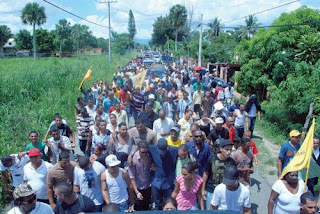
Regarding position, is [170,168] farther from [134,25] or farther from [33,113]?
[134,25]

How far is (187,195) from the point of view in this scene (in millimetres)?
4012

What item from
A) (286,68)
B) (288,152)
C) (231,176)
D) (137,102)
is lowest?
(288,152)

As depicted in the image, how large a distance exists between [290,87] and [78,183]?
7739mm

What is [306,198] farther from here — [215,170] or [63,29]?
[63,29]

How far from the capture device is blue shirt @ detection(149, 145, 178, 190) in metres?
4.57

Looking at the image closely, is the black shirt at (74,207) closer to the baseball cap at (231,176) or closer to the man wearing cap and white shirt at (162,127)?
the baseball cap at (231,176)

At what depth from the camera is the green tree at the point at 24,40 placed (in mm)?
59375

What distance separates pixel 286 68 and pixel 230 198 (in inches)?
373

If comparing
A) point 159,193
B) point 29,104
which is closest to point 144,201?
point 159,193

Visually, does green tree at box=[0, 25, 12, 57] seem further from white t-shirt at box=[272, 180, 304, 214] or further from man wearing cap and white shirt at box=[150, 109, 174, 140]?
white t-shirt at box=[272, 180, 304, 214]

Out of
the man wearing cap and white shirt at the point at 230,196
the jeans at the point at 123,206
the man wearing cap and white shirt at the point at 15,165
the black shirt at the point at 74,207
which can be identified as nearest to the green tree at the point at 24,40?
the man wearing cap and white shirt at the point at 15,165

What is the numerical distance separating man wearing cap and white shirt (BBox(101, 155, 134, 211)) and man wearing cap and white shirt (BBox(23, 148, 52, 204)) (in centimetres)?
95

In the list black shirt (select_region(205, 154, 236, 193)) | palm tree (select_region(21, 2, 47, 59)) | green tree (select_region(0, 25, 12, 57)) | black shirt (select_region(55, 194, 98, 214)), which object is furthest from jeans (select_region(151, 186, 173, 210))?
green tree (select_region(0, 25, 12, 57))

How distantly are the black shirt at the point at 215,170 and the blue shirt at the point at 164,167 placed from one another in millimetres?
542
